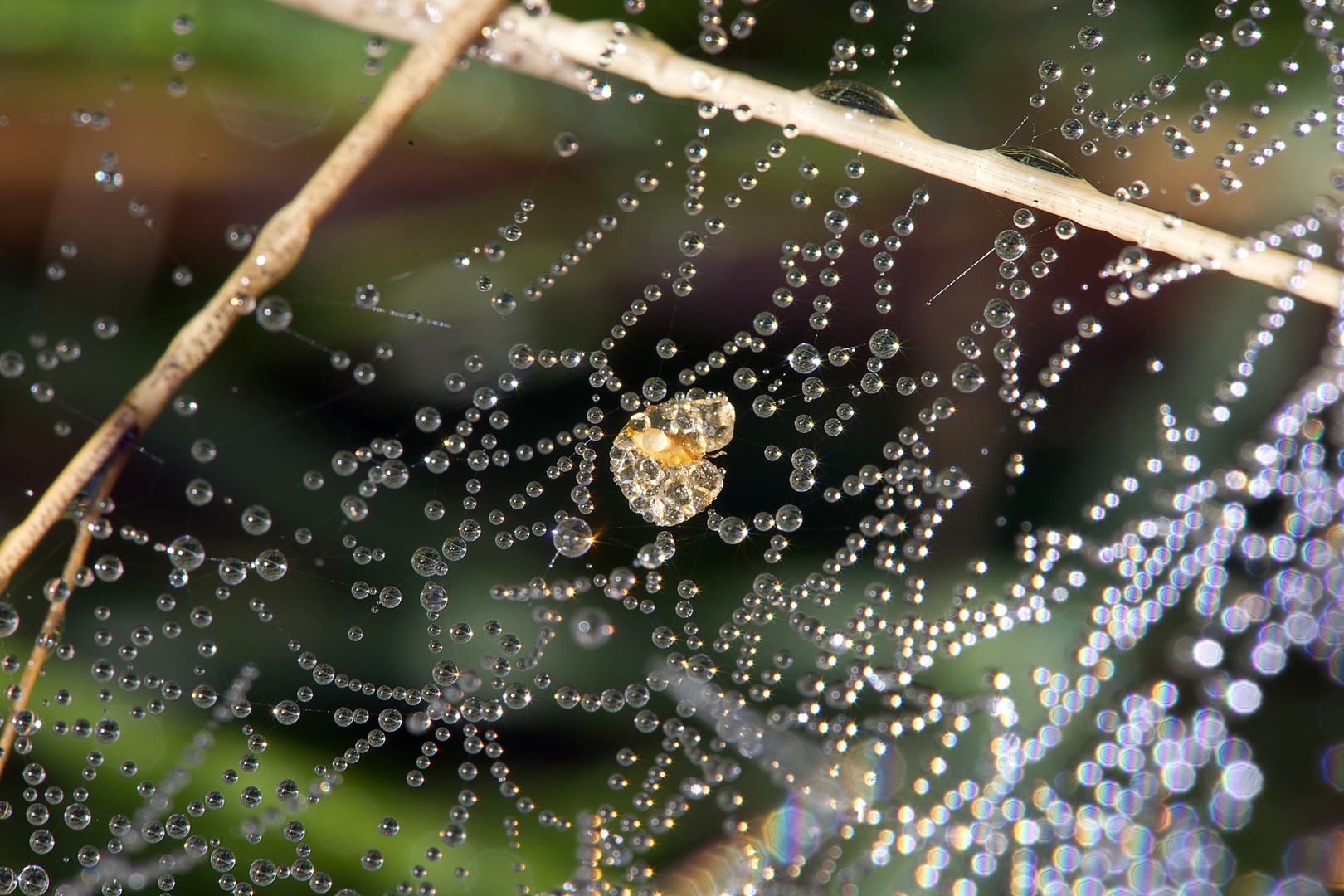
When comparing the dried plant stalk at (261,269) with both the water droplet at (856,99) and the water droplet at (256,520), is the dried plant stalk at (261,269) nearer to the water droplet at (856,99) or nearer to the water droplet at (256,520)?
the water droplet at (256,520)

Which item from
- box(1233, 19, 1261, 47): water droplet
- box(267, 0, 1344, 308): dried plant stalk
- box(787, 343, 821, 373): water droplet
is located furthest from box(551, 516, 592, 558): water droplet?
box(1233, 19, 1261, 47): water droplet

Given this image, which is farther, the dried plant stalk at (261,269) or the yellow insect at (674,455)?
the yellow insect at (674,455)

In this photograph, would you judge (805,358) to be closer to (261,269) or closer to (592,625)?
(592,625)

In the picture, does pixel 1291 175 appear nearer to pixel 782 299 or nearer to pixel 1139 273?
pixel 1139 273

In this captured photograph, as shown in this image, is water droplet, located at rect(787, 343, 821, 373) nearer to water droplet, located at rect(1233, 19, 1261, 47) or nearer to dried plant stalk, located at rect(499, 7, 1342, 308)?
dried plant stalk, located at rect(499, 7, 1342, 308)

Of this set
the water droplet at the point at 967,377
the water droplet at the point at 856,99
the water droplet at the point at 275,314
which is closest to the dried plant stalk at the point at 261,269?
the water droplet at the point at 275,314

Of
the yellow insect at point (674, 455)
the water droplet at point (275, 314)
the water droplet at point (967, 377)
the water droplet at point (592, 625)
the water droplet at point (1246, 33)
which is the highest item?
the water droplet at point (1246, 33)
